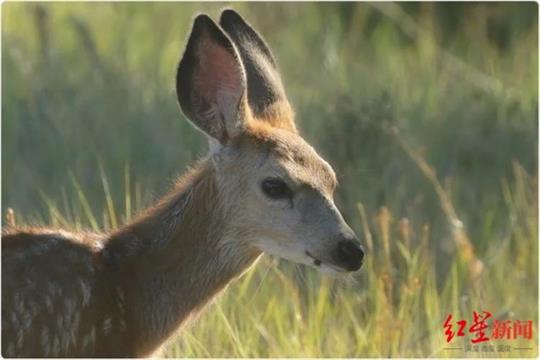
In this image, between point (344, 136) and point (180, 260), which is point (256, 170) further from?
point (344, 136)

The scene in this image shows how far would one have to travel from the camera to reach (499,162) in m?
10.9

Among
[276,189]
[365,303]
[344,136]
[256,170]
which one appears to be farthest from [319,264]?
[344,136]

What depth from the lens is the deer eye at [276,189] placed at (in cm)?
674

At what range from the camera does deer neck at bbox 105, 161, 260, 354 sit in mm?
6844

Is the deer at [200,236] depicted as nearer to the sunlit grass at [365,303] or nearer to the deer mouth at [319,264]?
the deer mouth at [319,264]

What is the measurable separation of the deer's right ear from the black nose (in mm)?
698

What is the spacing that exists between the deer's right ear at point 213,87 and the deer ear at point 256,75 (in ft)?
1.30

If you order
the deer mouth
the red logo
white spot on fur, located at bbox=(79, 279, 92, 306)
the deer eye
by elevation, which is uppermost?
the deer eye

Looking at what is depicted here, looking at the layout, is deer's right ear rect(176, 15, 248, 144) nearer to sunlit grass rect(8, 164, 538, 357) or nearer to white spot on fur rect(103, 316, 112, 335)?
sunlit grass rect(8, 164, 538, 357)

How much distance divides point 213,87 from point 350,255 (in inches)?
36.5

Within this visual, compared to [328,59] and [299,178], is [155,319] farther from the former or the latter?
[328,59]

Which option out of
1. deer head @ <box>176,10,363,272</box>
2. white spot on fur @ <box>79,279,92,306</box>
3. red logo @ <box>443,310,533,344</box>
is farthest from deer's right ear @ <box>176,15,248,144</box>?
red logo @ <box>443,310,533,344</box>

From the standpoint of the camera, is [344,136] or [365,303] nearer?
[365,303]

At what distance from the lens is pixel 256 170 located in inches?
269
